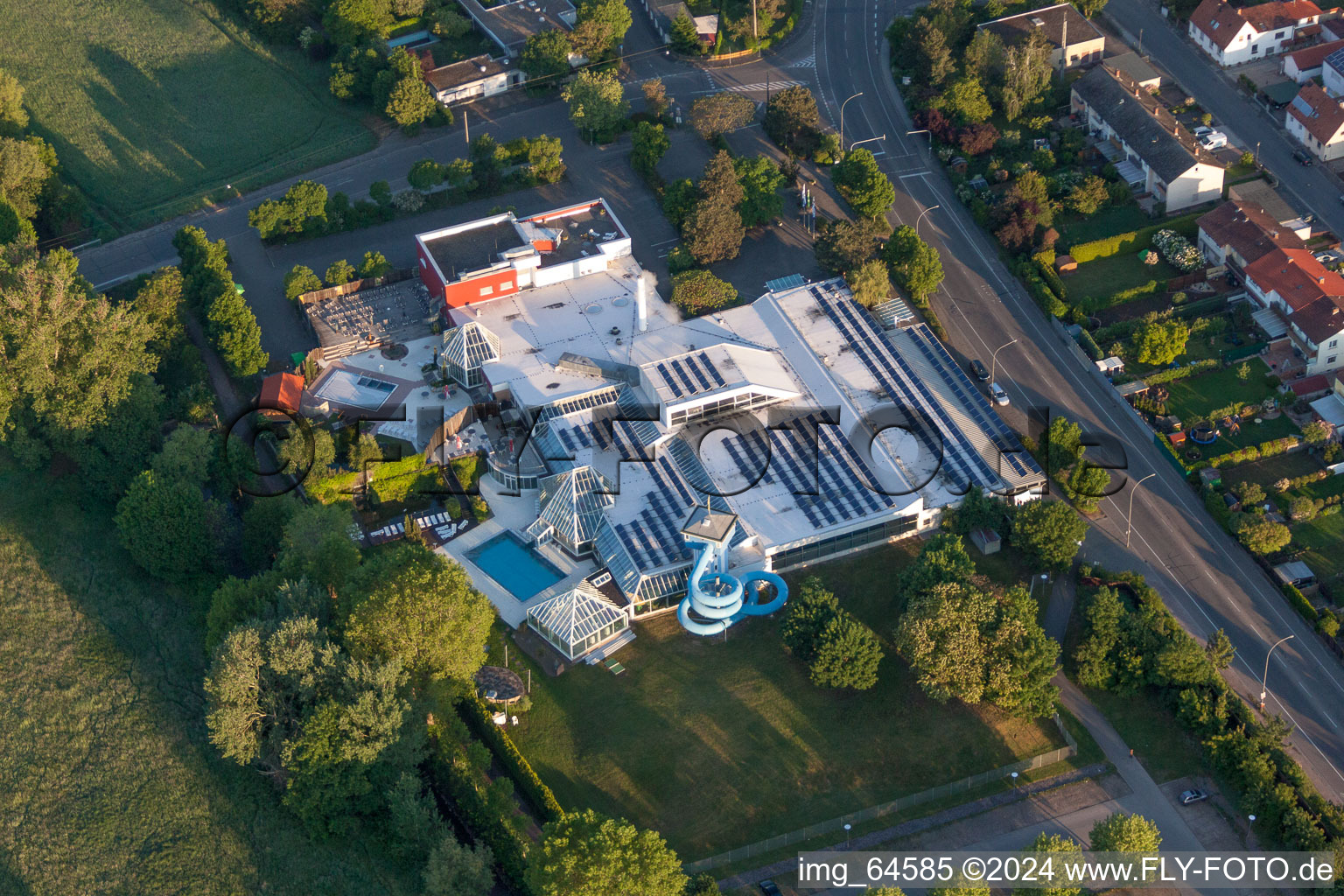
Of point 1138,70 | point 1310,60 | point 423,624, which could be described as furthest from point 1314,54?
point 423,624

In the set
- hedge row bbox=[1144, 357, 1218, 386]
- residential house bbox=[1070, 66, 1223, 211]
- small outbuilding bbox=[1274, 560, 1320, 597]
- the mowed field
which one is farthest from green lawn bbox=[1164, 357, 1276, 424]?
the mowed field

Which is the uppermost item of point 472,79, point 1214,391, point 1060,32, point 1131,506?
point 1060,32

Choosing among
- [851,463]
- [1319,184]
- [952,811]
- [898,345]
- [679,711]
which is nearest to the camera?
[952,811]

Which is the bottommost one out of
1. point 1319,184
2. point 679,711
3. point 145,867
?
point 145,867

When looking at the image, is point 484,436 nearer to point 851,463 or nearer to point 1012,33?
point 851,463

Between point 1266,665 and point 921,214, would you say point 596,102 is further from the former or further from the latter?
point 1266,665

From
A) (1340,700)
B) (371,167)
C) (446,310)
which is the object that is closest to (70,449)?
(446,310)
